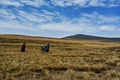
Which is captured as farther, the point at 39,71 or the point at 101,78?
the point at 39,71

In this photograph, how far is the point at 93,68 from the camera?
1923 cm

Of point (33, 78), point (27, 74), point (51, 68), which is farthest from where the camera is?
point (51, 68)

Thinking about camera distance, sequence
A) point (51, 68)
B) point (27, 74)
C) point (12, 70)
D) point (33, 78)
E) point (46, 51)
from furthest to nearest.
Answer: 1. point (46, 51)
2. point (51, 68)
3. point (12, 70)
4. point (27, 74)
5. point (33, 78)

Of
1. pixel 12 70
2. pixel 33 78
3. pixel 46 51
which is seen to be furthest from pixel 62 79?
pixel 46 51

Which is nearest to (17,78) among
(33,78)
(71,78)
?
(33,78)

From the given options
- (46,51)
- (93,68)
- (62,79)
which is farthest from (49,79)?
(46,51)

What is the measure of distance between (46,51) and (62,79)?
87.2 ft

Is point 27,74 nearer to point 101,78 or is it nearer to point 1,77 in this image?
point 1,77

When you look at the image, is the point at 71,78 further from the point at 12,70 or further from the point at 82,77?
the point at 12,70

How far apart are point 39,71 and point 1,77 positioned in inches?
146

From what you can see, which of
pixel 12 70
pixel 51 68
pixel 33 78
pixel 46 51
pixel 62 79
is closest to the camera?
pixel 62 79

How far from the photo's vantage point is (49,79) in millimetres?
14156

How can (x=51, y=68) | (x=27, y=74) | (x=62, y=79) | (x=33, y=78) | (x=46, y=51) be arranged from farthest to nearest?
(x=46, y=51), (x=51, y=68), (x=27, y=74), (x=33, y=78), (x=62, y=79)

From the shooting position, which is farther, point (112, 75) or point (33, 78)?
point (112, 75)
